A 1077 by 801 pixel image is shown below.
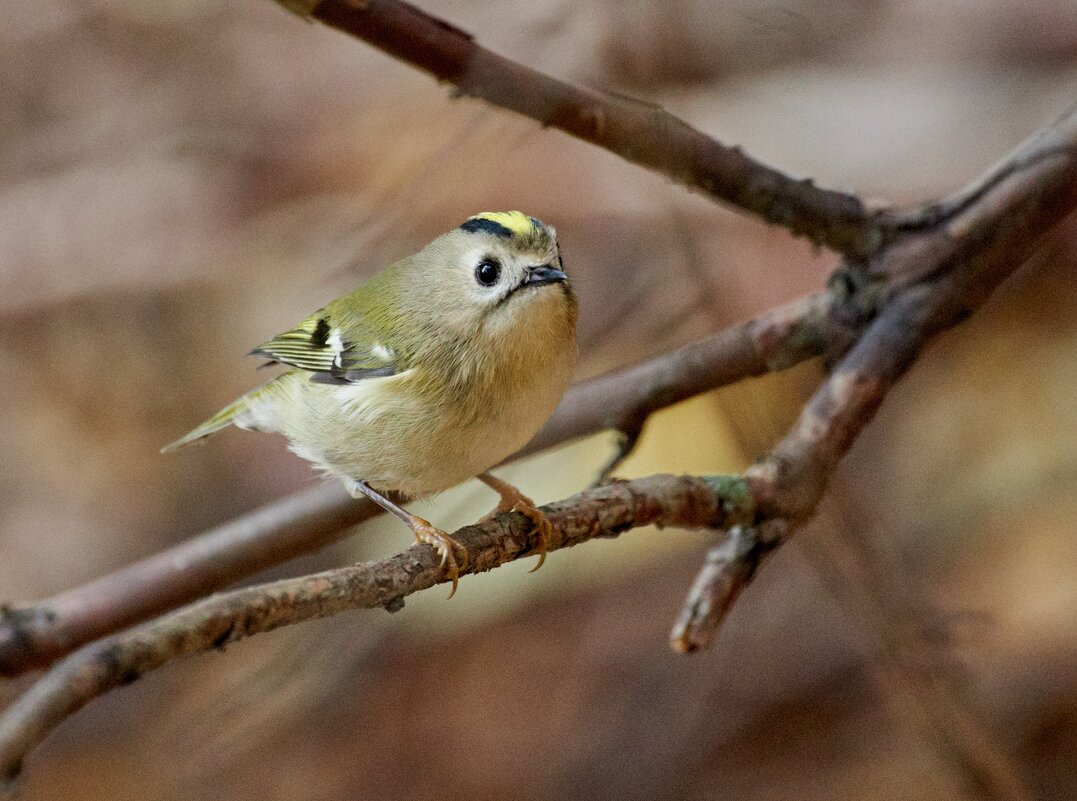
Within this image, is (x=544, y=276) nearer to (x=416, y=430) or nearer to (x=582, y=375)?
(x=416, y=430)

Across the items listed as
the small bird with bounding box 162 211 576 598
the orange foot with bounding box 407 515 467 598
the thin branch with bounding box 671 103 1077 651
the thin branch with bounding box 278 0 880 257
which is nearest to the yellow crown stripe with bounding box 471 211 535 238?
the small bird with bounding box 162 211 576 598

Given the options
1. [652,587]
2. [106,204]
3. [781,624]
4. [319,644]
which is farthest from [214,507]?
[781,624]

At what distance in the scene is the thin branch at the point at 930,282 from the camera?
2160mm

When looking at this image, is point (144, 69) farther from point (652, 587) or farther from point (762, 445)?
point (762, 445)

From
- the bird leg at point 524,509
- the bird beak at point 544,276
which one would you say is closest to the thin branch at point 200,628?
the bird leg at point 524,509

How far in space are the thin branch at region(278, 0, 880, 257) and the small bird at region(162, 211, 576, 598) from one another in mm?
215

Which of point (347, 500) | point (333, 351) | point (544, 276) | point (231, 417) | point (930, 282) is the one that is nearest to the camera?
point (544, 276)

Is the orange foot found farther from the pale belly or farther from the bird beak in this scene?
the bird beak

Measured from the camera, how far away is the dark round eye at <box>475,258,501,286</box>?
1.80 m

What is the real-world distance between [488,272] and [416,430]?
291mm

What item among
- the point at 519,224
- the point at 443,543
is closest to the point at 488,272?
the point at 519,224

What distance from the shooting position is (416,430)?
1.89 m

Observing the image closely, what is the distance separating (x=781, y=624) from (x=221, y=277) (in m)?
2.66

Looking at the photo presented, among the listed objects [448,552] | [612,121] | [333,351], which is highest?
[333,351]
